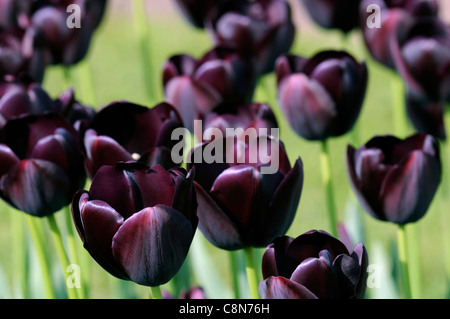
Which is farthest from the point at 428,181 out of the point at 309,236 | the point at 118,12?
the point at 118,12

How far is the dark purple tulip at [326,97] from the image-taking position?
930 millimetres

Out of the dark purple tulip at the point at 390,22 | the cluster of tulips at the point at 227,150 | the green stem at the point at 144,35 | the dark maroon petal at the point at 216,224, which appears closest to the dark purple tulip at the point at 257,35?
the cluster of tulips at the point at 227,150

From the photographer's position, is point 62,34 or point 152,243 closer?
point 152,243

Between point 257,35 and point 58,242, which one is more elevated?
point 257,35

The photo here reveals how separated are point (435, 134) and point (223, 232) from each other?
0.63m

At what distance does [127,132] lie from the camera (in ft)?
2.71

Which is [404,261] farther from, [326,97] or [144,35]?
[144,35]

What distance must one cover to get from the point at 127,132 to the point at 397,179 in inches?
11.5

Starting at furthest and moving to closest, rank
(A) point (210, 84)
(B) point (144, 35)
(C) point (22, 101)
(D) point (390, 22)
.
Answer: (B) point (144, 35) < (D) point (390, 22) < (A) point (210, 84) < (C) point (22, 101)

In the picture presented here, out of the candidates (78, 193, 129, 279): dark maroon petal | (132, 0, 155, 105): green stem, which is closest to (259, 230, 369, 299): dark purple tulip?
(78, 193, 129, 279): dark maroon petal

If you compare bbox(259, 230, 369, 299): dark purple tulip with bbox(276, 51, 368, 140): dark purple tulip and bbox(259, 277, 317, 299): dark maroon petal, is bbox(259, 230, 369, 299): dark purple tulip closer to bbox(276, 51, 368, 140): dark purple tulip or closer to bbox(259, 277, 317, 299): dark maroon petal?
bbox(259, 277, 317, 299): dark maroon petal

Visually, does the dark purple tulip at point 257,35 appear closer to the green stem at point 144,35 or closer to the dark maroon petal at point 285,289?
the green stem at point 144,35

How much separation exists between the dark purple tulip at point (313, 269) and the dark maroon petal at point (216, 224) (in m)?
0.07

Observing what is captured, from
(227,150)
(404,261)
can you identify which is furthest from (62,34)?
(404,261)
